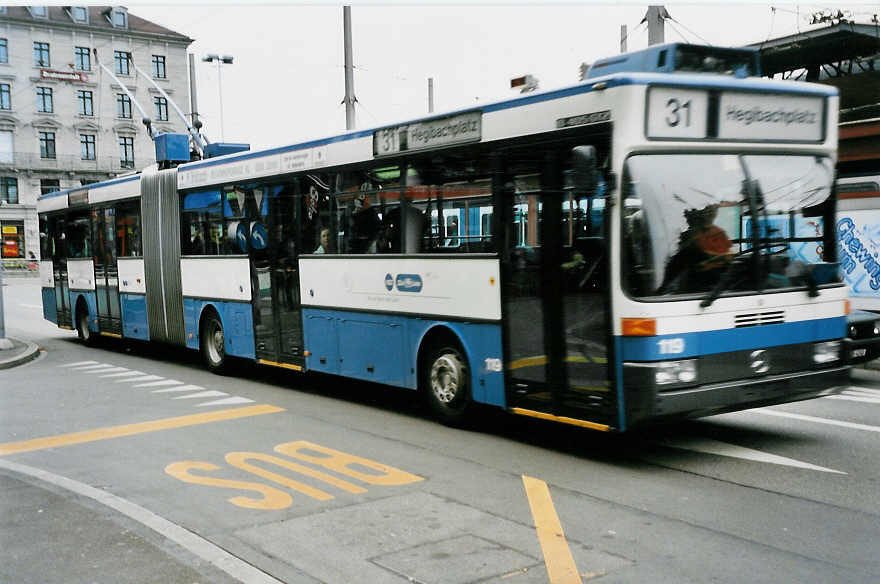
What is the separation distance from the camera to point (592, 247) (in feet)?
23.8

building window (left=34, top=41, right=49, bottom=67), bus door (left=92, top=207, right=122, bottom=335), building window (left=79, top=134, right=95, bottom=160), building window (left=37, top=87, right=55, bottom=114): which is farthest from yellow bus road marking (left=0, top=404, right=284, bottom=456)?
building window (left=79, top=134, right=95, bottom=160)

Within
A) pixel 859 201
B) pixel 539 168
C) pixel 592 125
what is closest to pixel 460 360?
pixel 539 168

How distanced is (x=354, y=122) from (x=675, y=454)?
1441 cm

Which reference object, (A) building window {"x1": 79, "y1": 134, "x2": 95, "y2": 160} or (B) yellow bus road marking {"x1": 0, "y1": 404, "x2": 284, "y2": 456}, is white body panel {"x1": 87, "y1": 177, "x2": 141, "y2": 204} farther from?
(B) yellow bus road marking {"x1": 0, "y1": 404, "x2": 284, "y2": 456}

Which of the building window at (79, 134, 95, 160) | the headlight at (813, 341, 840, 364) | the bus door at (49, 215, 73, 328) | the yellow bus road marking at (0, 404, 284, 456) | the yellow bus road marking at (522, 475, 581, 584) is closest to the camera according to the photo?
the yellow bus road marking at (522, 475, 581, 584)

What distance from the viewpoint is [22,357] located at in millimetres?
15688

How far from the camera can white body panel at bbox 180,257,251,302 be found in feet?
42.7

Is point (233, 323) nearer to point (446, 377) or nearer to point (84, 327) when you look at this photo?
point (446, 377)

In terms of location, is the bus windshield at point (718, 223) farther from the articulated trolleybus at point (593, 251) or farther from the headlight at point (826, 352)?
the headlight at point (826, 352)

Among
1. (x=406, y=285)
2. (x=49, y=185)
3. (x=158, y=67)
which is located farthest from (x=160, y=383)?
(x=158, y=67)

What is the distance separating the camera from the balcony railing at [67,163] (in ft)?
45.2

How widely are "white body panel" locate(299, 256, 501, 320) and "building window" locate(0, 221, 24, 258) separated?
17.5 metres

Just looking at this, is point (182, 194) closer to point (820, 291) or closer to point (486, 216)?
point (486, 216)

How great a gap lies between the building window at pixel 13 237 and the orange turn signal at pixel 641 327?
893 inches
